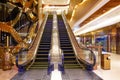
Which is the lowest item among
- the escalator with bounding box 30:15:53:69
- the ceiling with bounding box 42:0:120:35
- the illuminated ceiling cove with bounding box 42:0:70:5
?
the escalator with bounding box 30:15:53:69

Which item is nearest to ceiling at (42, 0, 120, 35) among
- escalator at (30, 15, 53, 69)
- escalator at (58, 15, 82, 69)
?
escalator at (58, 15, 82, 69)

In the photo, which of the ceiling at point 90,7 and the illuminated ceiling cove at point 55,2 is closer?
the ceiling at point 90,7

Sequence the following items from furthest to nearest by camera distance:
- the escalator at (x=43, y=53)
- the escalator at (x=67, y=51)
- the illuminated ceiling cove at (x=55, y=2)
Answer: the illuminated ceiling cove at (x=55, y=2) → the escalator at (x=67, y=51) → the escalator at (x=43, y=53)

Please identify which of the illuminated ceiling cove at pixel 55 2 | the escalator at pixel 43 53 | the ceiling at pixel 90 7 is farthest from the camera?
the illuminated ceiling cove at pixel 55 2

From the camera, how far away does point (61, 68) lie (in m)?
8.04

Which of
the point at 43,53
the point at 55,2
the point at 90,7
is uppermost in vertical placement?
the point at 55,2

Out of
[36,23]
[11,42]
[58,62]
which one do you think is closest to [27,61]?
[58,62]

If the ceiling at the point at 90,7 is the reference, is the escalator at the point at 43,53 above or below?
below

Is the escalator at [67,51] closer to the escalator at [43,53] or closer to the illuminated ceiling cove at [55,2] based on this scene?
the escalator at [43,53]

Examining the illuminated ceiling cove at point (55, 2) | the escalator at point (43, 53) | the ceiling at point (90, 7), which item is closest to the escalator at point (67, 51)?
the escalator at point (43, 53)

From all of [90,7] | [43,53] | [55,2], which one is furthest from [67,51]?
[55,2]

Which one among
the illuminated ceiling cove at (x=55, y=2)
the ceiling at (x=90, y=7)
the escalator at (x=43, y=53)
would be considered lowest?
the escalator at (x=43, y=53)

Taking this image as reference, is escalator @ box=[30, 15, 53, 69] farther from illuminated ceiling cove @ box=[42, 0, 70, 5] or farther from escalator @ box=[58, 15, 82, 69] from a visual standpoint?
illuminated ceiling cove @ box=[42, 0, 70, 5]

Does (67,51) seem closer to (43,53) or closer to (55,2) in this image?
(43,53)
